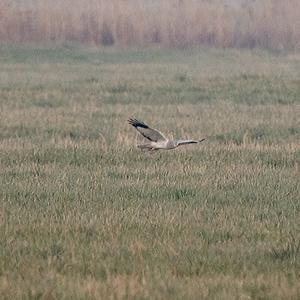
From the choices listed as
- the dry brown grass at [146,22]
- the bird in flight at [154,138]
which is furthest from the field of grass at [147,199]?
the dry brown grass at [146,22]

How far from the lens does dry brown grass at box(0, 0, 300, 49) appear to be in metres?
30.5

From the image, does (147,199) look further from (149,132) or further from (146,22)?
(146,22)

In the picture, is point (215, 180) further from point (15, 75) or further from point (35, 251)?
point (15, 75)

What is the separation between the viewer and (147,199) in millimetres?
7836

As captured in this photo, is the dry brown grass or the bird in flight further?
the dry brown grass

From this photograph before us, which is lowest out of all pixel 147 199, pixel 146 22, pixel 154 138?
pixel 146 22

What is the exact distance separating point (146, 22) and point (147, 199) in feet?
78.6

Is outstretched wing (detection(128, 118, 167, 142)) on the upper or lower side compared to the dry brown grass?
upper

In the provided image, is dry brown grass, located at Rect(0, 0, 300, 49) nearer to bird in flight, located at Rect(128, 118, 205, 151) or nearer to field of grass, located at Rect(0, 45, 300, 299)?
field of grass, located at Rect(0, 45, 300, 299)

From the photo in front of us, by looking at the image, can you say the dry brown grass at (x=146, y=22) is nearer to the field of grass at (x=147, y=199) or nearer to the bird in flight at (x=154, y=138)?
the field of grass at (x=147, y=199)

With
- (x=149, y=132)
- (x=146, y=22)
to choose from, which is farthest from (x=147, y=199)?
(x=146, y=22)

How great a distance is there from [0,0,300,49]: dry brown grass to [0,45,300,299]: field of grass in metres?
12.4

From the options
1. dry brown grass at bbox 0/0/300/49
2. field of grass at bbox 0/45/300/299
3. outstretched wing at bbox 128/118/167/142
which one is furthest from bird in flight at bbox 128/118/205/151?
dry brown grass at bbox 0/0/300/49

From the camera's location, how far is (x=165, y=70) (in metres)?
26.4
